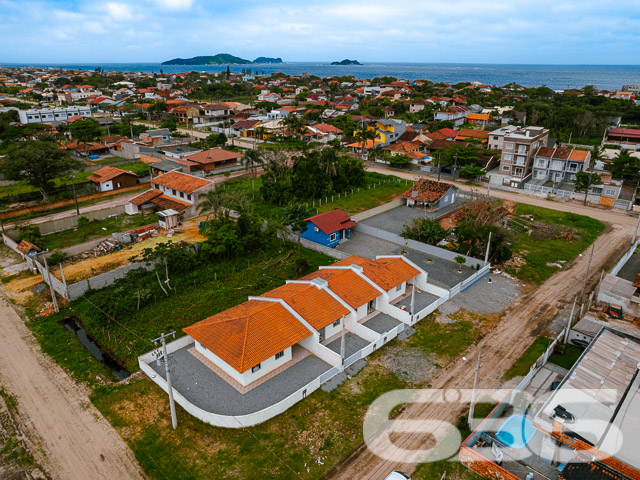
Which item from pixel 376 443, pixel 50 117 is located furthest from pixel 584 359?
pixel 50 117

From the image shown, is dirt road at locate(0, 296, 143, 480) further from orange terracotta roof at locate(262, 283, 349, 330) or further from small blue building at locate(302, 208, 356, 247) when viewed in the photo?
small blue building at locate(302, 208, 356, 247)

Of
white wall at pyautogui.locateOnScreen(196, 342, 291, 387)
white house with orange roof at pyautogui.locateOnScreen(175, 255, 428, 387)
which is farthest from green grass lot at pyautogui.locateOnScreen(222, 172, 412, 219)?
white wall at pyautogui.locateOnScreen(196, 342, 291, 387)

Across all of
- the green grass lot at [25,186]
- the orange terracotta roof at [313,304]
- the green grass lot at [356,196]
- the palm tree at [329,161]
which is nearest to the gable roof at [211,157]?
the green grass lot at [356,196]

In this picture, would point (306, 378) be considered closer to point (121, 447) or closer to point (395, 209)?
point (121, 447)

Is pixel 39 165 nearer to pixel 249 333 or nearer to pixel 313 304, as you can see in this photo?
pixel 249 333

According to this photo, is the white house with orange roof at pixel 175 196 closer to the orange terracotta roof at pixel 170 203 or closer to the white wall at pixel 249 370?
the orange terracotta roof at pixel 170 203

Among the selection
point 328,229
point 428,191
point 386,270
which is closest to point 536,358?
point 386,270
